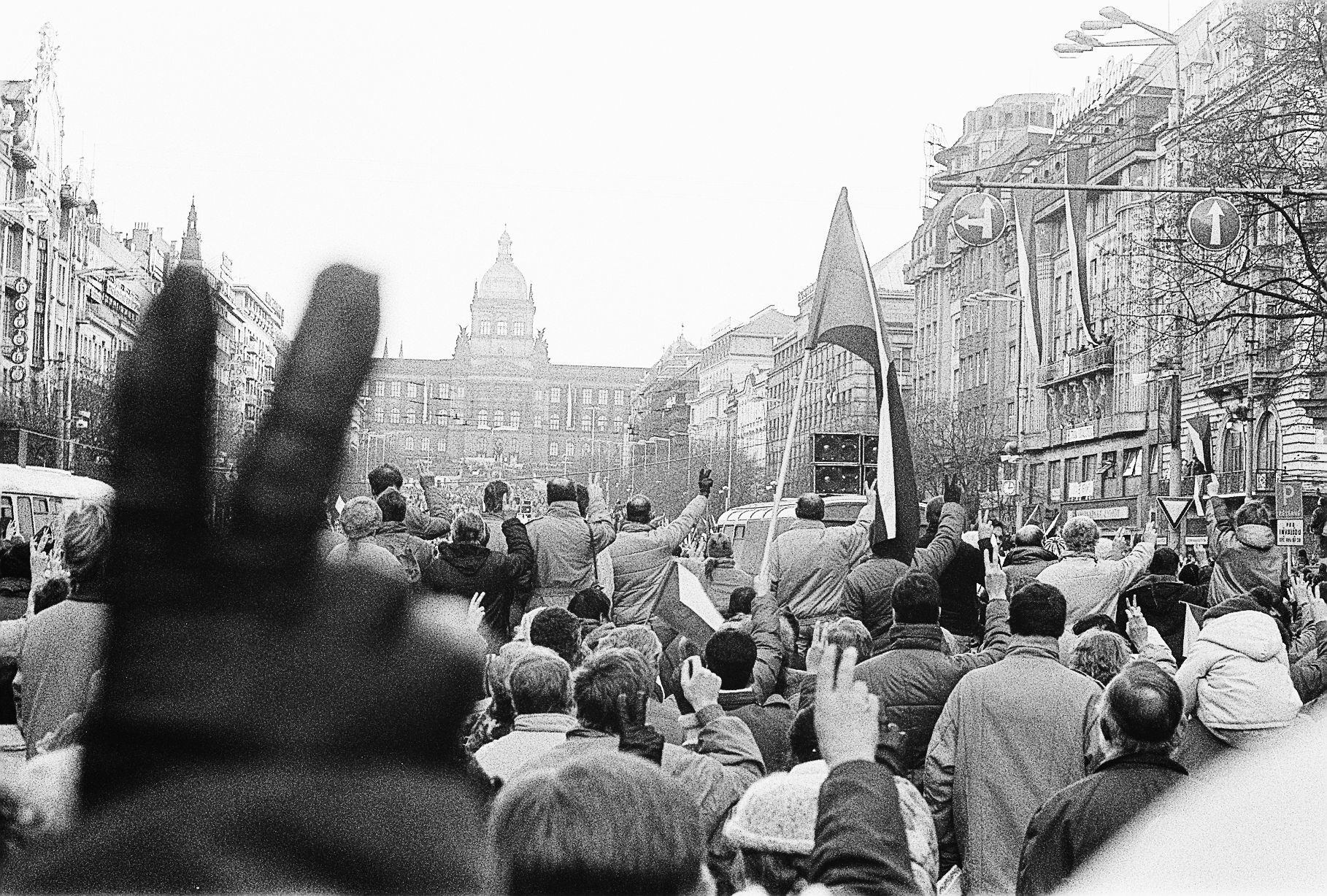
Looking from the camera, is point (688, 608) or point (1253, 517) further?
point (1253, 517)

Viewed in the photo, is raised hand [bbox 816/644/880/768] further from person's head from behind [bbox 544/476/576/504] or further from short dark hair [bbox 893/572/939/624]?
person's head from behind [bbox 544/476/576/504]

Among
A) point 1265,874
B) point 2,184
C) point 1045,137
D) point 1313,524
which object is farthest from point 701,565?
point 1045,137

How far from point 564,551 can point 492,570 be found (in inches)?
22.3

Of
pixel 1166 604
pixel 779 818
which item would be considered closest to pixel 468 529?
pixel 1166 604

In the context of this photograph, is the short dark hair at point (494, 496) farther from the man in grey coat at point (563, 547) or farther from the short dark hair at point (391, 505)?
the short dark hair at point (391, 505)

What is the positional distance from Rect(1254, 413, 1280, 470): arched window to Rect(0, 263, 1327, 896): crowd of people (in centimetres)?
3861

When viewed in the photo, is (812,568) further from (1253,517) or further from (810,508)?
(1253,517)

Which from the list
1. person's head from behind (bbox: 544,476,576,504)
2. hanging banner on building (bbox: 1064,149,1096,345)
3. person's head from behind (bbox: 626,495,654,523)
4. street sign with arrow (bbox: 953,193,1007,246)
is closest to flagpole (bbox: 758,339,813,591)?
person's head from behind (bbox: 626,495,654,523)

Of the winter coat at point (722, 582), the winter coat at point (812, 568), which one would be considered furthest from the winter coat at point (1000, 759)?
the winter coat at point (722, 582)

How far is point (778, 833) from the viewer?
10.8ft

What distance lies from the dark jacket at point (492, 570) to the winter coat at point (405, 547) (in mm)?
65

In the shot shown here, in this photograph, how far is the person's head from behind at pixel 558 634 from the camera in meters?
6.64

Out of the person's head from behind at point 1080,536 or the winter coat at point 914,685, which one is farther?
the person's head from behind at point 1080,536

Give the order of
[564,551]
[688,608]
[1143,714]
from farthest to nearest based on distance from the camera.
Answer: [564,551], [688,608], [1143,714]
